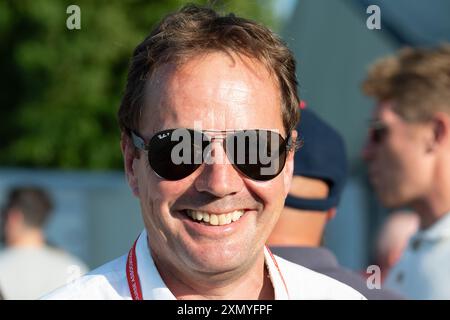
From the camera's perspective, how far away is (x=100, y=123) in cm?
1461

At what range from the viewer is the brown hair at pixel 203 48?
2.08 meters

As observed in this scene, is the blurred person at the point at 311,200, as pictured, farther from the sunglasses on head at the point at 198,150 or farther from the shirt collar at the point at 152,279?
the sunglasses on head at the point at 198,150

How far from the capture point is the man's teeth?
2.08 meters

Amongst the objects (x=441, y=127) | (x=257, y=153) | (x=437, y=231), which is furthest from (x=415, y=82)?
(x=257, y=153)

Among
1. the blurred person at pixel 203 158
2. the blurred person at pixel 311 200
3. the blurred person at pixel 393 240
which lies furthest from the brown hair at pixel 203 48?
the blurred person at pixel 393 240

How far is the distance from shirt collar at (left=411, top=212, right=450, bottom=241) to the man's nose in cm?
206

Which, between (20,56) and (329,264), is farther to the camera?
(20,56)

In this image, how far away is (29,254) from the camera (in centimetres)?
568

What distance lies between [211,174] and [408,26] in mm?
5287

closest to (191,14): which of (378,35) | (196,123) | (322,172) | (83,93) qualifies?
(196,123)

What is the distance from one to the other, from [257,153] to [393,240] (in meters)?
4.62

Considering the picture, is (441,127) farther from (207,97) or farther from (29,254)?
(29,254)
